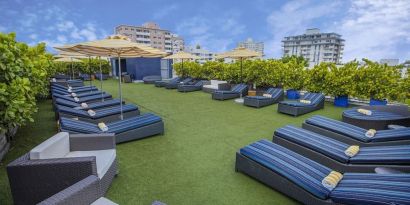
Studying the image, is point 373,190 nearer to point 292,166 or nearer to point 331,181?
point 331,181

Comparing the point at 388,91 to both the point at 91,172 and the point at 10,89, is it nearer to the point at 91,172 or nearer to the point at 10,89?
the point at 91,172

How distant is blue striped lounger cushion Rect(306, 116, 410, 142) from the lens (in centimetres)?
455

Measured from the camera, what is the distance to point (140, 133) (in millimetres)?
5723

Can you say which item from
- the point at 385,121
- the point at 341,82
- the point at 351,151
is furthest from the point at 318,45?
the point at 351,151

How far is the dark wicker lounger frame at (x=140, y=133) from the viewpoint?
17.9 feet

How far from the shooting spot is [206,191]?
360 centimetres

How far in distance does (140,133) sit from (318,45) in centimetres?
11010

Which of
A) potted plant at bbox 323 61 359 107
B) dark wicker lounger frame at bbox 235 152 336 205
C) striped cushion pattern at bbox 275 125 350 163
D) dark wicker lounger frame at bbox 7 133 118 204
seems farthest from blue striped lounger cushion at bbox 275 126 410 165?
potted plant at bbox 323 61 359 107

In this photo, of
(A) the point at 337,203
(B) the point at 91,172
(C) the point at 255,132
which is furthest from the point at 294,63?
(B) the point at 91,172

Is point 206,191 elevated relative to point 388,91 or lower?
lower

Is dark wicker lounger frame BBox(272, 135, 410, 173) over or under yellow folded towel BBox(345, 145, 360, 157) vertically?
under

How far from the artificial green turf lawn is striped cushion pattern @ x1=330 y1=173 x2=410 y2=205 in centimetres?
79

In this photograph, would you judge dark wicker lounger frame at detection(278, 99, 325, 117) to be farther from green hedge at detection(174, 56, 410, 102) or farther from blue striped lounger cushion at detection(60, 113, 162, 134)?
blue striped lounger cushion at detection(60, 113, 162, 134)

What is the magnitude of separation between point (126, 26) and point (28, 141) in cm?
8993
